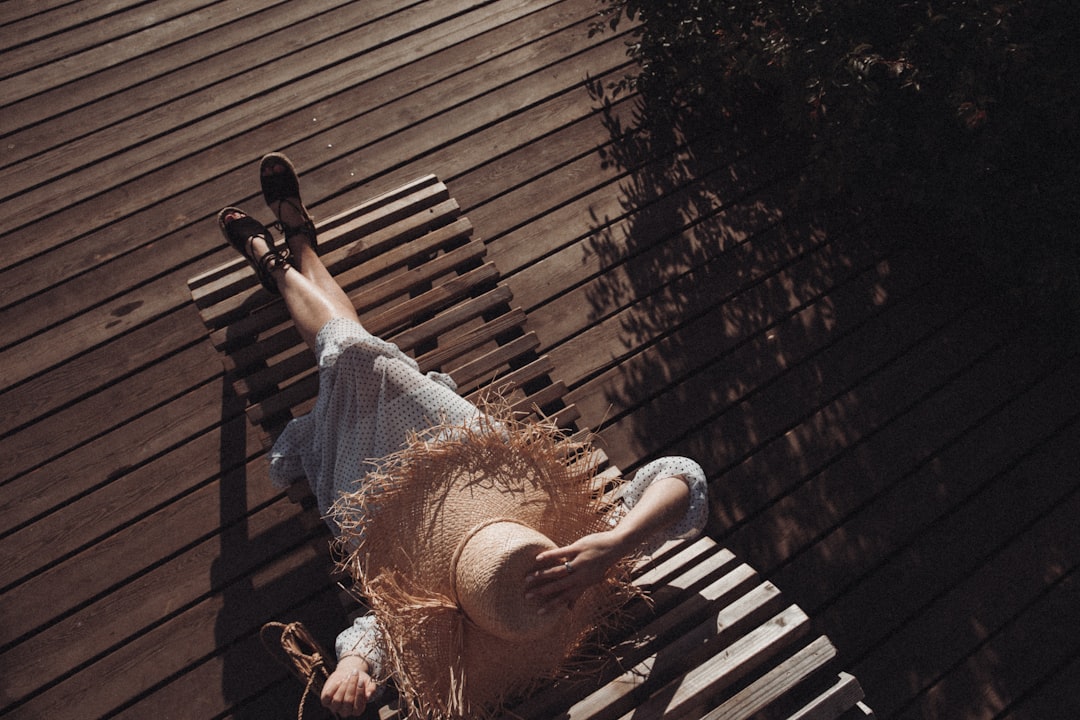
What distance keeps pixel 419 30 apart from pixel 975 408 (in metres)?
2.99

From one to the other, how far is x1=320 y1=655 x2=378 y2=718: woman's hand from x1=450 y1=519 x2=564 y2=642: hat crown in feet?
1.12

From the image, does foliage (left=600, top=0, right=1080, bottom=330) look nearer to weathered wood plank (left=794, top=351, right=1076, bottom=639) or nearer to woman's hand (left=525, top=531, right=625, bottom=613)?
weathered wood plank (left=794, top=351, right=1076, bottom=639)

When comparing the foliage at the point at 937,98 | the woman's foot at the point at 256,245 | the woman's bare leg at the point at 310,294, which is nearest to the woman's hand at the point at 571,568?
the woman's bare leg at the point at 310,294

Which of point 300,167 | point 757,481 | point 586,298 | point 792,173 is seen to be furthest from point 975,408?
point 300,167

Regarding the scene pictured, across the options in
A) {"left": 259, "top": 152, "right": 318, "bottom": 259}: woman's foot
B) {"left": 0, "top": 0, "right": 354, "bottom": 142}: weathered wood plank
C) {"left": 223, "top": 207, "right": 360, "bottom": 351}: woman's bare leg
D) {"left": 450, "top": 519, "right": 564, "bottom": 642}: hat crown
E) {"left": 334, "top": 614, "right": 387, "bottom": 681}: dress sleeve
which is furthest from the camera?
{"left": 0, "top": 0, "right": 354, "bottom": 142}: weathered wood plank

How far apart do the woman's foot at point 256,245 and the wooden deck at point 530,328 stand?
1.48 feet

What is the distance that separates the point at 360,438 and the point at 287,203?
101cm

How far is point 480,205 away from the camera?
3.28 m

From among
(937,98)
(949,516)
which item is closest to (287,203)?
(937,98)

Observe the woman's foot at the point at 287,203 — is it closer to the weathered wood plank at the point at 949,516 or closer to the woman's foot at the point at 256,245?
the woman's foot at the point at 256,245

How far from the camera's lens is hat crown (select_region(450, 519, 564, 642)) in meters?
1.56

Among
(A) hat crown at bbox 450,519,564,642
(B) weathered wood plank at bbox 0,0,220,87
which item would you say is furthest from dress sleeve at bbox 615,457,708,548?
(B) weathered wood plank at bbox 0,0,220,87

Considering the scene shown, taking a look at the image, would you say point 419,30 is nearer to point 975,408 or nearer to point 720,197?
point 720,197

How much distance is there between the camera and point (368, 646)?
1.86 meters
